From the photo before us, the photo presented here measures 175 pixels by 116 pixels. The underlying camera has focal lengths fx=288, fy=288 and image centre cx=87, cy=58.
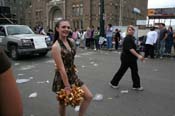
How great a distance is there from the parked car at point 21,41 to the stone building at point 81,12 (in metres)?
40.5

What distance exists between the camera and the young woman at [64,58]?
13.2ft

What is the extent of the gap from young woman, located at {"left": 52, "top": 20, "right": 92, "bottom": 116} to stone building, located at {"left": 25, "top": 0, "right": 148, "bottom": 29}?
165ft

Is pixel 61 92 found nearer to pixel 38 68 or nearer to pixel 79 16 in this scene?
pixel 38 68

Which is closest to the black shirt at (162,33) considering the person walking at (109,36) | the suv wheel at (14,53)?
the person walking at (109,36)

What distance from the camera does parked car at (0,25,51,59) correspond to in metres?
13.2

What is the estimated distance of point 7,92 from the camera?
4.75 ft

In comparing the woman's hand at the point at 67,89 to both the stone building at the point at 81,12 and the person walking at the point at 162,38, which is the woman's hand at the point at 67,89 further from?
the stone building at the point at 81,12

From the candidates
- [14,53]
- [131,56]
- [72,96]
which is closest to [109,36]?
[14,53]

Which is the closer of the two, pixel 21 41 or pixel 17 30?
pixel 21 41

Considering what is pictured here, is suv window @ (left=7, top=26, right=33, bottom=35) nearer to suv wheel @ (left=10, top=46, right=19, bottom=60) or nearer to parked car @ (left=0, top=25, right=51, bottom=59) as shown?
parked car @ (left=0, top=25, right=51, bottom=59)

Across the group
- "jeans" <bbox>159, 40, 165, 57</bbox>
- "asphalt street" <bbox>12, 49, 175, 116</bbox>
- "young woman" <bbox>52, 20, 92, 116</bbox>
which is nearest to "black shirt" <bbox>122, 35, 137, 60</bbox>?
"asphalt street" <bbox>12, 49, 175, 116</bbox>

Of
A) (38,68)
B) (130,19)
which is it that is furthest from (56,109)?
(130,19)

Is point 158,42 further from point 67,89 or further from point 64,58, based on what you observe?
point 67,89

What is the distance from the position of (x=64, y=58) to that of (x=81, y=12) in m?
59.5
